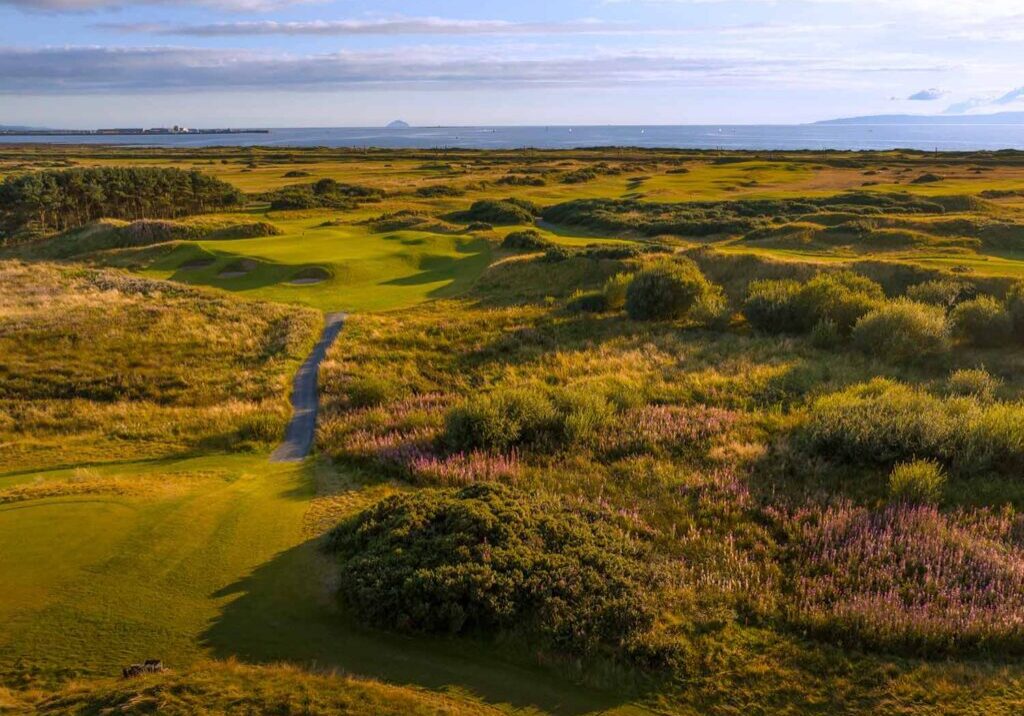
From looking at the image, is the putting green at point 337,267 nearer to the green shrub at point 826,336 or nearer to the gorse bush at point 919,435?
the green shrub at point 826,336

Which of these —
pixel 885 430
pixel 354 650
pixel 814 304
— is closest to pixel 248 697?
pixel 354 650

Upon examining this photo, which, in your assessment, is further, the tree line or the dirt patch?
the tree line

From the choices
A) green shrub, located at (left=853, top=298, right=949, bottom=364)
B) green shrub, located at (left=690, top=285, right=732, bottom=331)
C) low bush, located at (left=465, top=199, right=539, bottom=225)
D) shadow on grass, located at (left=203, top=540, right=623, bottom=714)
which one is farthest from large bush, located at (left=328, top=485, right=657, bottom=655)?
low bush, located at (left=465, top=199, right=539, bottom=225)

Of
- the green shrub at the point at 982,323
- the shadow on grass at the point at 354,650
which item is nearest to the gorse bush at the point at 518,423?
the shadow on grass at the point at 354,650

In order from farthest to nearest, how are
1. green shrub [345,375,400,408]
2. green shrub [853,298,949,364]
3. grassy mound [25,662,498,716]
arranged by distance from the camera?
1. green shrub [853,298,949,364]
2. green shrub [345,375,400,408]
3. grassy mound [25,662,498,716]

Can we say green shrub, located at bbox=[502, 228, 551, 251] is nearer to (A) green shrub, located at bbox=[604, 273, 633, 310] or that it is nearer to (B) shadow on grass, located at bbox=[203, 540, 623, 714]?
(A) green shrub, located at bbox=[604, 273, 633, 310]

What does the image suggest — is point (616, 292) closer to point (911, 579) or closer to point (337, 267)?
point (337, 267)
